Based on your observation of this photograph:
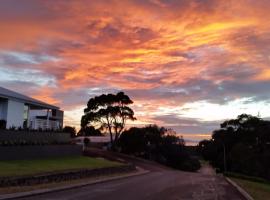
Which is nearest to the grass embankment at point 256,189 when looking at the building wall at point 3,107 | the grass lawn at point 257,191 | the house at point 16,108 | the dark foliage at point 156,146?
the grass lawn at point 257,191

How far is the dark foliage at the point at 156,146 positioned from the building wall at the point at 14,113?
158ft

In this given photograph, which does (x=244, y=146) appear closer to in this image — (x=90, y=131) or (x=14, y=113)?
(x=90, y=131)

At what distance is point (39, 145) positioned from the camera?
39.0m

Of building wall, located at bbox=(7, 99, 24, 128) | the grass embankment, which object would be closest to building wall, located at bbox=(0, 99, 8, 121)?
building wall, located at bbox=(7, 99, 24, 128)

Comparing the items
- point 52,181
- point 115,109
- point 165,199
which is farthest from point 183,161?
point 165,199

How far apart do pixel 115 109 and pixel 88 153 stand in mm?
11840

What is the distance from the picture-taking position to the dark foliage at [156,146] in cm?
9482

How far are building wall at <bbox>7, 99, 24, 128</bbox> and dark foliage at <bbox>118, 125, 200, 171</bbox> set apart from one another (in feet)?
158

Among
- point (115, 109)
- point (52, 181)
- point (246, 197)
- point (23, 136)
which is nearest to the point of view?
point (246, 197)

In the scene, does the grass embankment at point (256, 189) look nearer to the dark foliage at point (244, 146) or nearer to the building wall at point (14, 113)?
the building wall at point (14, 113)

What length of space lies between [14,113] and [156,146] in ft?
200

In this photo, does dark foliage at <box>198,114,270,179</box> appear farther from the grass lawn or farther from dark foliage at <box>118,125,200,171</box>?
the grass lawn

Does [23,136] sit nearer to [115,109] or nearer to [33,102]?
[33,102]

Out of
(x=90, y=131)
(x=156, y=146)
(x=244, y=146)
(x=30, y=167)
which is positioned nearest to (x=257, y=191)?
(x=30, y=167)
